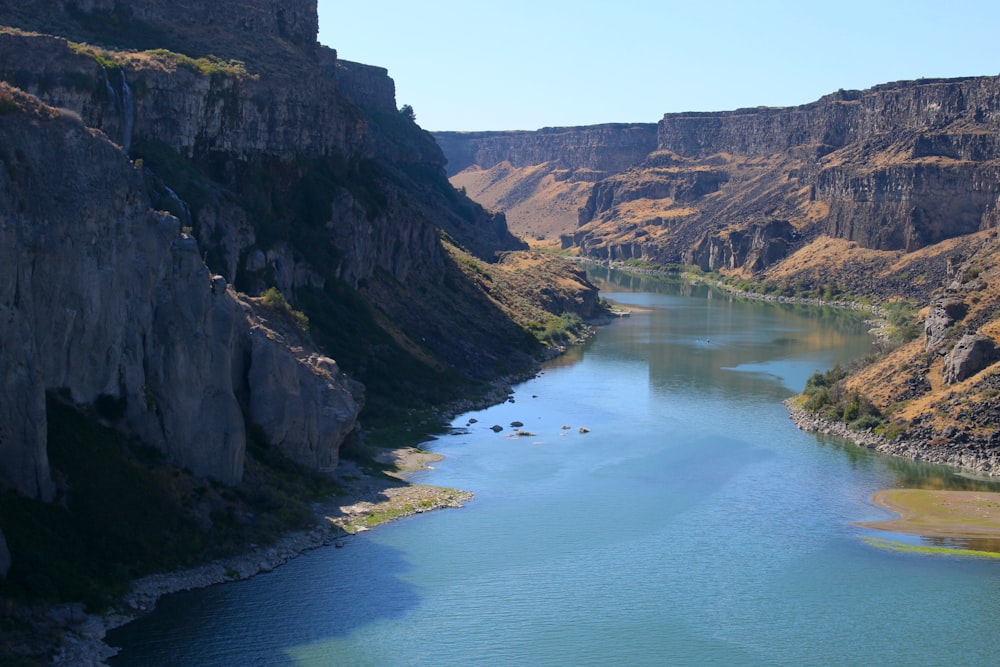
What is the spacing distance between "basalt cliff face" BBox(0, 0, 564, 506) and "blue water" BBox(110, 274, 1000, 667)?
675 centimetres

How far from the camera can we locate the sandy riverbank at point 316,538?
38.1 metres

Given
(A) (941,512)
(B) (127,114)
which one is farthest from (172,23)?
(A) (941,512)

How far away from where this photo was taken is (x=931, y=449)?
2741 inches

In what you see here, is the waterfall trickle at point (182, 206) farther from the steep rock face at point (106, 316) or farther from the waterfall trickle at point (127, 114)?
the steep rock face at point (106, 316)

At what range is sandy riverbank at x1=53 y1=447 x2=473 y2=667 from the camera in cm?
3809

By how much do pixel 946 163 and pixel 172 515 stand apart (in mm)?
153924

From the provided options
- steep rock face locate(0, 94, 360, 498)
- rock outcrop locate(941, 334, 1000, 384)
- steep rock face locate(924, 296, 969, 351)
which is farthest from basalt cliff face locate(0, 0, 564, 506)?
rock outcrop locate(941, 334, 1000, 384)

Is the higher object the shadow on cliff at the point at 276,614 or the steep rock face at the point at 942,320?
the steep rock face at the point at 942,320

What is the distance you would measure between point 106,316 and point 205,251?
23.5 m

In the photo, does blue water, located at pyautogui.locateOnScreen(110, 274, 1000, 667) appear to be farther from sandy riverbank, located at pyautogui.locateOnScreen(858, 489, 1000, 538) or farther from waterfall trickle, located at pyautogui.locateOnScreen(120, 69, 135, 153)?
waterfall trickle, located at pyautogui.locateOnScreen(120, 69, 135, 153)

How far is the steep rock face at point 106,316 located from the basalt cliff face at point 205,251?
69 millimetres

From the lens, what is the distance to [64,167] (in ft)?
147

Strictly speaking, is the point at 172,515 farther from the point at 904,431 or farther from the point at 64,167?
the point at 904,431

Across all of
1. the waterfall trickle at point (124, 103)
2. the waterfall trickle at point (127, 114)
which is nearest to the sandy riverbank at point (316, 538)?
the waterfall trickle at point (127, 114)
